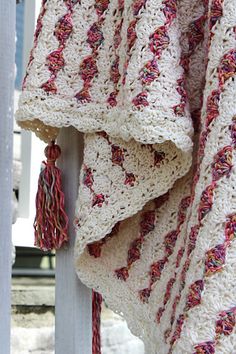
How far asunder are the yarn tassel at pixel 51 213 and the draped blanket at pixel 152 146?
0.13 ft

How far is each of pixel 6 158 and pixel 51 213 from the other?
9 cm

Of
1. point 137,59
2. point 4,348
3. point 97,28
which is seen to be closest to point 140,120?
Answer: point 137,59

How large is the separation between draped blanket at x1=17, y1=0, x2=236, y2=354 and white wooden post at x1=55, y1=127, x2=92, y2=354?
0.10 ft

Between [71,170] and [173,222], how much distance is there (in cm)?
15

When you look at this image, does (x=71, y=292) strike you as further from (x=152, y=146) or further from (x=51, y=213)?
(x=152, y=146)

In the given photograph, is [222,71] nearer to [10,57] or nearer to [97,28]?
[97,28]

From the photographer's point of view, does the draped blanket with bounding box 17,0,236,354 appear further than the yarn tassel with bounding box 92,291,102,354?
No

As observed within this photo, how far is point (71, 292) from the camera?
35.9 inches

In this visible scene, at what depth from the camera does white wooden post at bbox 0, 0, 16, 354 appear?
0.92m

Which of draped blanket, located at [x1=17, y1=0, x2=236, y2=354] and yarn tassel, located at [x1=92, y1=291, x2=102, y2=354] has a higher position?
draped blanket, located at [x1=17, y1=0, x2=236, y2=354]

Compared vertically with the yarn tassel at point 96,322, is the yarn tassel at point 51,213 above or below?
above

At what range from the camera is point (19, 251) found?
2.82 meters

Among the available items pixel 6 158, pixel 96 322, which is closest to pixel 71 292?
pixel 96 322

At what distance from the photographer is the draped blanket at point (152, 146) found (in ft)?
2.26
